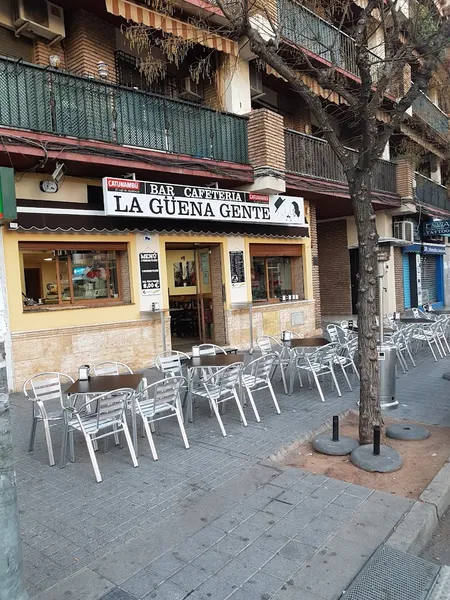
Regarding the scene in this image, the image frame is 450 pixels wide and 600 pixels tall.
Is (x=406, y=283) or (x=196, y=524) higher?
(x=406, y=283)

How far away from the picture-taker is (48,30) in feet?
28.5

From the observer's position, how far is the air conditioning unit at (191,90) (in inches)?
453

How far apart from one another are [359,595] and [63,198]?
7.97 m

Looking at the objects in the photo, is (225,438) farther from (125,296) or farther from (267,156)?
(267,156)

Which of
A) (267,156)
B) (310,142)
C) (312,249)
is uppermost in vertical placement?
(310,142)

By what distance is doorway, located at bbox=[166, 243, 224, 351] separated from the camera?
11758 mm

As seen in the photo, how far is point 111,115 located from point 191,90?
3634 mm

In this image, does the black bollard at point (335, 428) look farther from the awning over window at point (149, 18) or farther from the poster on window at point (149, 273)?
the awning over window at point (149, 18)

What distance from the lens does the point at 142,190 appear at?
903 cm

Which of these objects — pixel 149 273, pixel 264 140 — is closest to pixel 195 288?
pixel 149 273

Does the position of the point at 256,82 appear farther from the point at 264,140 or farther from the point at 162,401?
the point at 162,401

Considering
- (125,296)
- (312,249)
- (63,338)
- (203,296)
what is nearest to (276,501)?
(63,338)

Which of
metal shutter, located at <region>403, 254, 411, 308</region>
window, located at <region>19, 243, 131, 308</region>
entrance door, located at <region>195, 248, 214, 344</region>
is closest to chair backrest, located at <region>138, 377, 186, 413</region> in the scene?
window, located at <region>19, 243, 131, 308</region>

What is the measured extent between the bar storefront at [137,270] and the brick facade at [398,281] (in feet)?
23.8
